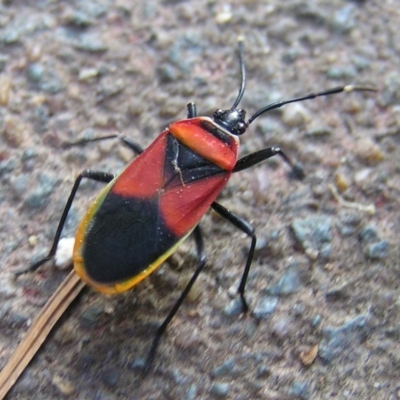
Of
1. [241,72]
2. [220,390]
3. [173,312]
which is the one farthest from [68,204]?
[241,72]

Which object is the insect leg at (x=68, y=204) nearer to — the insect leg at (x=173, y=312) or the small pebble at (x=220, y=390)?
the insect leg at (x=173, y=312)

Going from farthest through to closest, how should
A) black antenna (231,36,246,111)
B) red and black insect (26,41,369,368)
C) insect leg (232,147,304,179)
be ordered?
black antenna (231,36,246,111)
insect leg (232,147,304,179)
red and black insect (26,41,369,368)

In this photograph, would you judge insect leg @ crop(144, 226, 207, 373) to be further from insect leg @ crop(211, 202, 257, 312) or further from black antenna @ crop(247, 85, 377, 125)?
black antenna @ crop(247, 85, 377, 125)

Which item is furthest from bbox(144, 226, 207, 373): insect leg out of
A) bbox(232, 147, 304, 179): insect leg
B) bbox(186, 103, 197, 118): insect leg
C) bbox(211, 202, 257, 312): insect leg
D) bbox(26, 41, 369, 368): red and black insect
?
bbox(186, 103, 197, 118): insect leg

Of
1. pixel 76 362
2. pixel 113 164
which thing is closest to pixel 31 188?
pixel 113 164

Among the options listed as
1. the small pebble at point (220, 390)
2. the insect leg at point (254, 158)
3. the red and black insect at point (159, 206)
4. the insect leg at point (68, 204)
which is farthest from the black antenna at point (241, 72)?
the small pebble at point (220, 390)

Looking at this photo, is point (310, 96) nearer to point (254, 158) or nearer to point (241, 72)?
point (241, 72)
